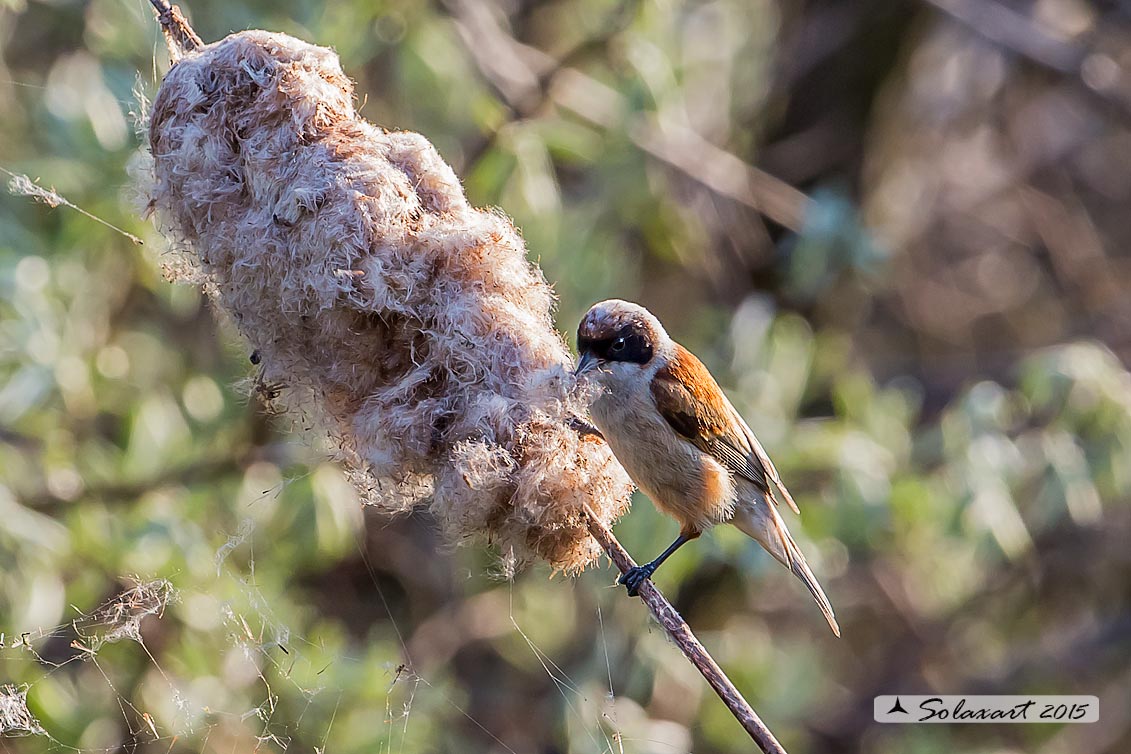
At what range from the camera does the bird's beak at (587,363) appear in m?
2.52

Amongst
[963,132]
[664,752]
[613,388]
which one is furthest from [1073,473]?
[963,132]

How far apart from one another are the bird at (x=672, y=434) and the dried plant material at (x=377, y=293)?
0.33 m

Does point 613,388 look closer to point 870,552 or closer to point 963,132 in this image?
point 870,552

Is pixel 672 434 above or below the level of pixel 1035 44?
below

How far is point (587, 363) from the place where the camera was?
2.58 metres

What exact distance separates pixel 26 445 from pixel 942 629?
495 cm

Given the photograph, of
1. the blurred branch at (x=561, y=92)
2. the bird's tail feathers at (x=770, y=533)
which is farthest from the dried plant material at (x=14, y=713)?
the blurred branch at (x=561, y=92)

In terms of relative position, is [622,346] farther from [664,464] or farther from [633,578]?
[633,578]

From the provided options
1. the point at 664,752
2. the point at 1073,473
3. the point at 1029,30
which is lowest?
the point at 664,752

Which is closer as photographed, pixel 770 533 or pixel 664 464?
pixel 664 464

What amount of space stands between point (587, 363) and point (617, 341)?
0.15 metres

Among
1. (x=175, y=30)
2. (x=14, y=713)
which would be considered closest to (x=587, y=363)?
(x=175, y=30)

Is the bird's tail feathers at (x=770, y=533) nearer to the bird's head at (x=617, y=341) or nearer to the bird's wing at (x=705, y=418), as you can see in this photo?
the bird's wing at (x=705, y=418)

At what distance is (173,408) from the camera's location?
12.8 ft
